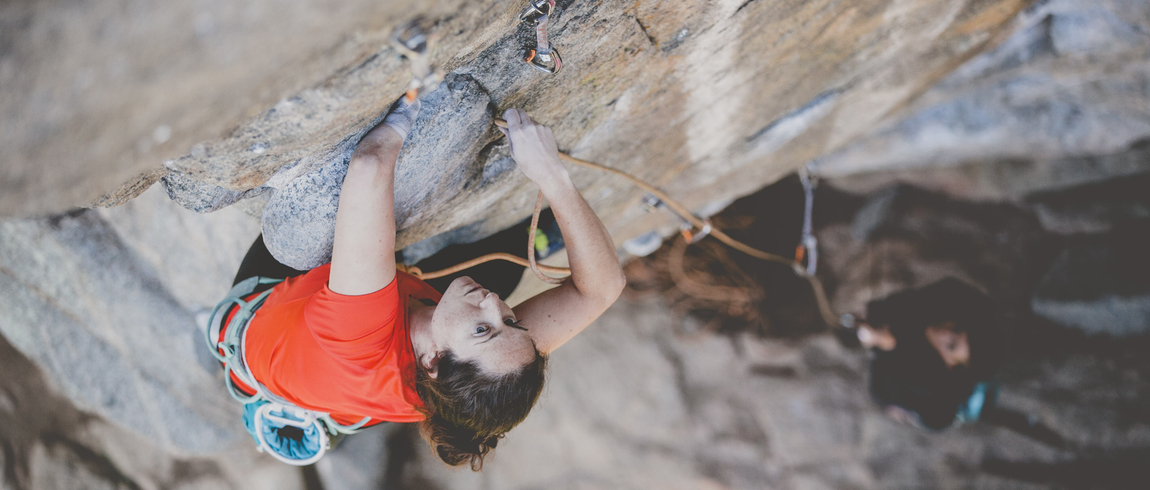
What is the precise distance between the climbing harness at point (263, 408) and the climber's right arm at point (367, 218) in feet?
2.08

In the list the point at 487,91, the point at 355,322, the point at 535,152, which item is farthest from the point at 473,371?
the point at 487,91

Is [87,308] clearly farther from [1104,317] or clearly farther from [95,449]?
[1104,317]

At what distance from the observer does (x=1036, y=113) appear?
354 cm

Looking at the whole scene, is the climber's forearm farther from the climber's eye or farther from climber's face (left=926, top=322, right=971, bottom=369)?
climber's face (left=926, top=322, right=971, bottom=369)

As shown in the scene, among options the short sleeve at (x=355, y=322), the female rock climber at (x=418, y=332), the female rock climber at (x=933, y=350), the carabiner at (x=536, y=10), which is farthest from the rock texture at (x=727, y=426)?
the carabiner at (x=536, y=10)

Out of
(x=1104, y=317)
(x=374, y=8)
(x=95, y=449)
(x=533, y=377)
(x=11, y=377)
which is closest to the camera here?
(x=374, y=8)

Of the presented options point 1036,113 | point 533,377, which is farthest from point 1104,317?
point 533,377

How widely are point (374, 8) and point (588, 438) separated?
3487mm

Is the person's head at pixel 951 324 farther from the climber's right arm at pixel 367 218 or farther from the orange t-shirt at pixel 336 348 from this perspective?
the climber's right arm at pixel 367 218

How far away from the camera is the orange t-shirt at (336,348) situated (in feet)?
4.39

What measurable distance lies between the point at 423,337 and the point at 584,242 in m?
0.53

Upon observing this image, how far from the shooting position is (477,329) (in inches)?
56.0

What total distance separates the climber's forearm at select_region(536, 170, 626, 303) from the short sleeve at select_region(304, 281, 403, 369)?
0.47 meters

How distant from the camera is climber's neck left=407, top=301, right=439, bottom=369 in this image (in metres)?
1.53
